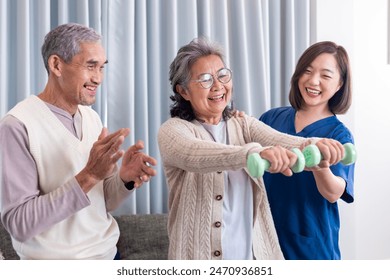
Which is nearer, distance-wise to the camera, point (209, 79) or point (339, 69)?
point (209, 79)

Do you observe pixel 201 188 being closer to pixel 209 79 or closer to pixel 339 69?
pixel 209 79

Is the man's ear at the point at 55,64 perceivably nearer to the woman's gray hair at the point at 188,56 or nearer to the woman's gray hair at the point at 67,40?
the woman's gray hair at the point at 67,40

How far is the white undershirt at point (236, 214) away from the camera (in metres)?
0.69

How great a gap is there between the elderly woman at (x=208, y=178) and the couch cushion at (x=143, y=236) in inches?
7.5

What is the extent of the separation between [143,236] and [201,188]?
0.29m

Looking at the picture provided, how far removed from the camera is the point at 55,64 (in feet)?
2.24

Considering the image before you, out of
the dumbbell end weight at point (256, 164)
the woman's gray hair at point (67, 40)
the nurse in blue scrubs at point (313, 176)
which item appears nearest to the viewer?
the dumbbell end weight at point (256, 164)

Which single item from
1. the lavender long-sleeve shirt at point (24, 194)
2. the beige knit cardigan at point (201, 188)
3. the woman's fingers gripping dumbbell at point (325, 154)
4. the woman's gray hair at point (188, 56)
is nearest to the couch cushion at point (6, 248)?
the lavender long-sleeve shirt at point (24, 194)

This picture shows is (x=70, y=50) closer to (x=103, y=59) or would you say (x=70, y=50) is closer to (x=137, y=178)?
(x=103, y=59)

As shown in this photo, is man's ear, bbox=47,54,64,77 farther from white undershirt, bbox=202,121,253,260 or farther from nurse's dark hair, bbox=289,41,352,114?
nurse's dark hair, bbox=289,41,352,114

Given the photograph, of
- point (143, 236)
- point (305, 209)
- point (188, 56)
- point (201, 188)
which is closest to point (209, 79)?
point (188, 56)

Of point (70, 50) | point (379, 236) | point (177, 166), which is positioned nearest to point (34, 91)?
point (70, 50)

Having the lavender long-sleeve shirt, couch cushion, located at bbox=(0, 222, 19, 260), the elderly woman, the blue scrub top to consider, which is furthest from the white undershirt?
couch cushion, located at bbox=(0, 222, 19, 260)

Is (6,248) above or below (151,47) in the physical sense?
below
